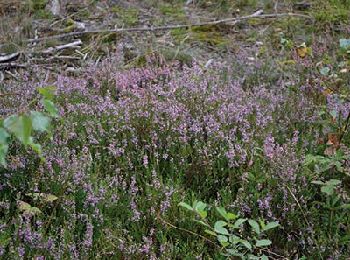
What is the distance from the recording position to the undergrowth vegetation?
2.56m

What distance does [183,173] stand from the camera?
331 cm

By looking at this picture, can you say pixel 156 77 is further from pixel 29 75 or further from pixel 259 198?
pixel 259 198

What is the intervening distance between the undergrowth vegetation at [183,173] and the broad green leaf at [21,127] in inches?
40.4

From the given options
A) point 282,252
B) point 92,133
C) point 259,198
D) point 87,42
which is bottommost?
point 282,252

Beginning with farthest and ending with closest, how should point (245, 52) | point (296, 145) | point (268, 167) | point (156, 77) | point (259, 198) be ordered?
point (245, 52), point (156, 77), point (296, 145), point (268, 167), point (259, 198)

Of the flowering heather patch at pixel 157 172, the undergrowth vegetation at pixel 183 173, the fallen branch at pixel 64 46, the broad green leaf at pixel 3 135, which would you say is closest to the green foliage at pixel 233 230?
the undergrowth vegetation at pixel 183 173

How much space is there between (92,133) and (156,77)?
1305 millimetres

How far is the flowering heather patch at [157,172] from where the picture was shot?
8.54 ft

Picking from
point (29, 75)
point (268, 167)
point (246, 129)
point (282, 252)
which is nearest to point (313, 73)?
point (246, 129)

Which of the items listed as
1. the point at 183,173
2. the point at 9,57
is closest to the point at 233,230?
the point at 183,173

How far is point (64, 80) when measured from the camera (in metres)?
4.60

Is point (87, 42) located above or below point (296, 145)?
above

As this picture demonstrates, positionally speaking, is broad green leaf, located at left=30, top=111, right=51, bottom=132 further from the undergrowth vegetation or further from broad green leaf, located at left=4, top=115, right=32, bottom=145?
the undergrowth vegetation

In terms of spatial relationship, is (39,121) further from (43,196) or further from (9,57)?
(9,57)
